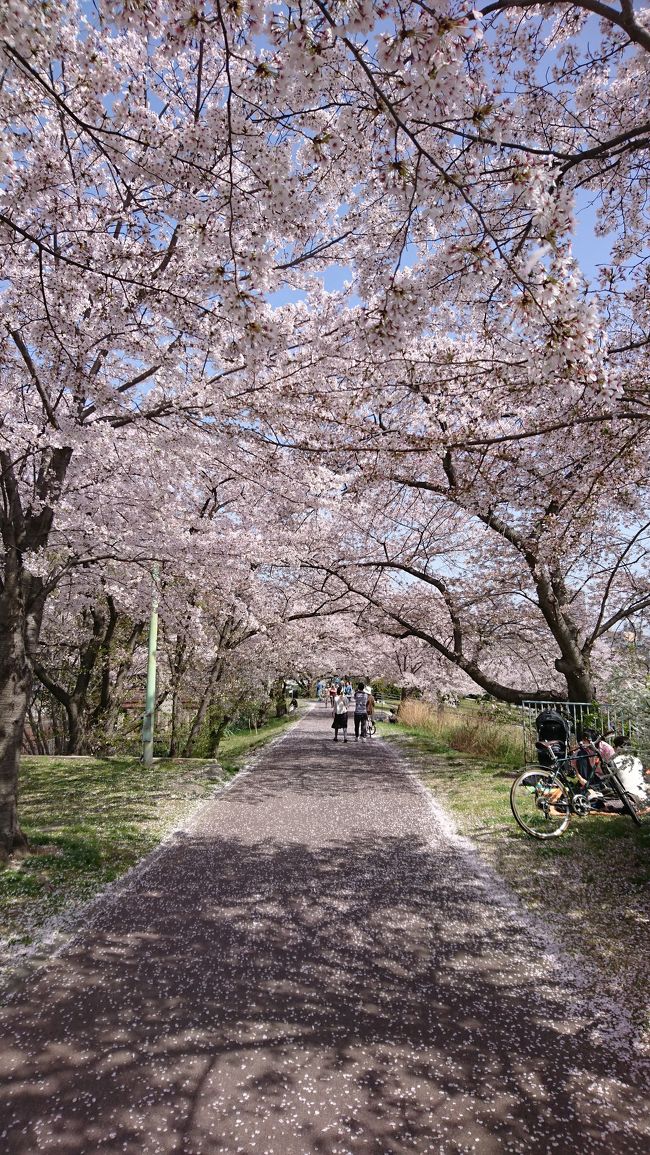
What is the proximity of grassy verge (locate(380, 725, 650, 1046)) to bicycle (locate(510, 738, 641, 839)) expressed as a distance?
168mm

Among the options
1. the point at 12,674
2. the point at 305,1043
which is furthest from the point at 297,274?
the point at 305,1043

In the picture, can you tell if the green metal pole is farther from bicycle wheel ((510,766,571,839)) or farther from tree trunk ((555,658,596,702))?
tree trunk ((555,658,596,702))

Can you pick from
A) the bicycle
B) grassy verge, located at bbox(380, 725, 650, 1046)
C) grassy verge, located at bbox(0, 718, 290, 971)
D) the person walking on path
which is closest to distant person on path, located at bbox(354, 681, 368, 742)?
the person walking on path

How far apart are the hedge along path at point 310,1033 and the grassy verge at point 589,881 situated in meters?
0.24

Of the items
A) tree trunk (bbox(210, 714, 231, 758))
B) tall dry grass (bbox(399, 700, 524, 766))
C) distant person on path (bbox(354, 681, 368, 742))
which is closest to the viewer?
tall dry grass (bbox(399, 700, 524, 766))

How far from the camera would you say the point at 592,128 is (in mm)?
4848

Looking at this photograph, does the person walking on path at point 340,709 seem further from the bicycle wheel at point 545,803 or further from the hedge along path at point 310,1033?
the hedge along path at point 310,1033

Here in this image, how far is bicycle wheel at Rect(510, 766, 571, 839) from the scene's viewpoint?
6.36m

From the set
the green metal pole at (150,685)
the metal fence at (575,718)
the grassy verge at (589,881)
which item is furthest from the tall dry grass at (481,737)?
the green metal pole at (150,685)

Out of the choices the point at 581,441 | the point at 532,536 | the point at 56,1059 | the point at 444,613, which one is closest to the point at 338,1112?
the point at 56,1059

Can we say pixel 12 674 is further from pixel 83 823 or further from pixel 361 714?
pixel 361 714

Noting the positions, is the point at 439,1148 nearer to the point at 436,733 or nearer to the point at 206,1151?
the point at 206,1151

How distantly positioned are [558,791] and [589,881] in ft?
5.17

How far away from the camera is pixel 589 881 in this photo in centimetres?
495
